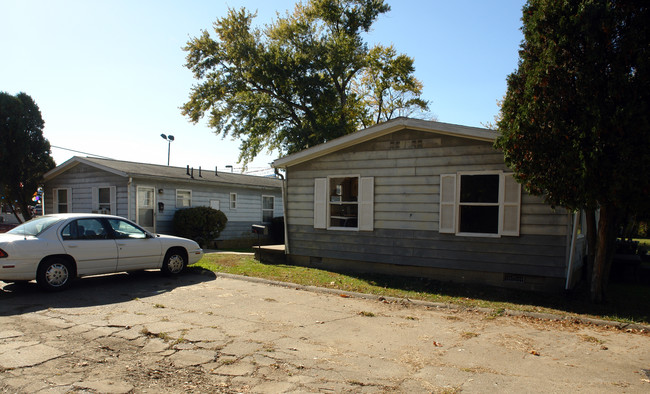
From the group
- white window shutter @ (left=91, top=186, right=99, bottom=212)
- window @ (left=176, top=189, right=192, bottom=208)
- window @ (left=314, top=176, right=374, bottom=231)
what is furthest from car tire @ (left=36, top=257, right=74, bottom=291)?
window @ (left=176, top=189, right=192, bottom=208)

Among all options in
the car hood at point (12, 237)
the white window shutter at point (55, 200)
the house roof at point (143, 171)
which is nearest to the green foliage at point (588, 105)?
the car hood at point (12, 237)

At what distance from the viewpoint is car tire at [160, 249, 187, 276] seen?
35.4 ft

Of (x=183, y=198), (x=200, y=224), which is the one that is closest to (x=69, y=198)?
(x=183, y=198)

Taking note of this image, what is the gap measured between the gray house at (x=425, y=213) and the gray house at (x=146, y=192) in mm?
7422

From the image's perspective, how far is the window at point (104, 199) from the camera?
17.4 meters

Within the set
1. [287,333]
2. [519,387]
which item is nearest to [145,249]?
[287,333]

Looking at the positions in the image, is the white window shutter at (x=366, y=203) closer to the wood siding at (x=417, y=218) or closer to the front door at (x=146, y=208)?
the wood siding at (x=417, y=218)

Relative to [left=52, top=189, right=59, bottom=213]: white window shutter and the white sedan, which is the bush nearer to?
[left=52, top=189, right=59, bottom=213]: white window shutter

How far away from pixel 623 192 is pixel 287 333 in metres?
5.79

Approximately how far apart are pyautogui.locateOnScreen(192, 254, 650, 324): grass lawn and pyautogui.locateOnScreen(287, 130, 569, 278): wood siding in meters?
0.62

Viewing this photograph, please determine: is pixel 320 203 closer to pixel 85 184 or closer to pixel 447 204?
pixel 447 204

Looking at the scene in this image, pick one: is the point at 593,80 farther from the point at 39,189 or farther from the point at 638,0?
the point at 39,189

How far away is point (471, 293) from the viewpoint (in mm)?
9383

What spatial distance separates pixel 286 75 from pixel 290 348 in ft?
76.1
